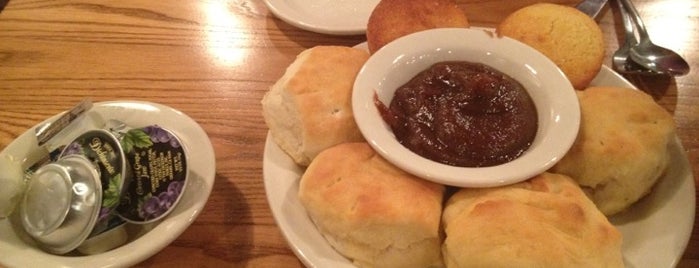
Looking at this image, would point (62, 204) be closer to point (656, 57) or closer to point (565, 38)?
point (565, 38)

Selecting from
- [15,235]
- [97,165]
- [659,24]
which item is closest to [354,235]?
[97,165]

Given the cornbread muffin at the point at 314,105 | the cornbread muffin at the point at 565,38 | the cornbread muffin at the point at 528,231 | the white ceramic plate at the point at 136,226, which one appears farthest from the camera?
the cornbread muffin at the point at 565,38

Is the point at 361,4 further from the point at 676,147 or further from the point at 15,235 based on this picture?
the point at 15,235

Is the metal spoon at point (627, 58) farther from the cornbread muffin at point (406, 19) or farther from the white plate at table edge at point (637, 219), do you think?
the cornbread muffin at point (406, 19)

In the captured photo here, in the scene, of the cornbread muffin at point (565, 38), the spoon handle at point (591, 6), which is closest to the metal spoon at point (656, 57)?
the spoon handle at point (591, 6)

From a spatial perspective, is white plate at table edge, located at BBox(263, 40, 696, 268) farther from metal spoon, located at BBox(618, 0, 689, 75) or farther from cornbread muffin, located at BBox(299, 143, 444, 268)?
metal spoon, located at BBox(618, 0, 689, 75)

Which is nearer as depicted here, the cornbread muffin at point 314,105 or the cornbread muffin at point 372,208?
the cornbread muffin at point 372,208
